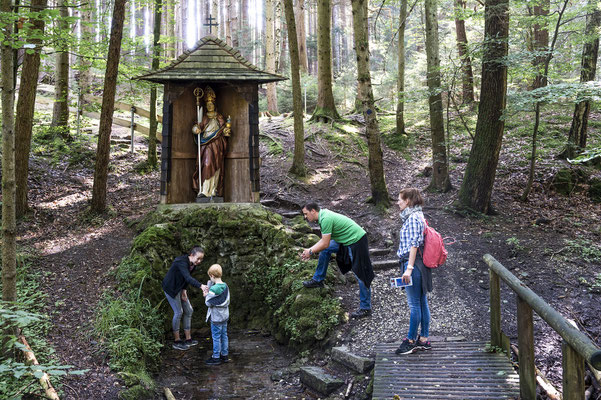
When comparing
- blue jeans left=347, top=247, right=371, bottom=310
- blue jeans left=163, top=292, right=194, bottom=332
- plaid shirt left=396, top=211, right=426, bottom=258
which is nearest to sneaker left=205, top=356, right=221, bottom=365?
blue jeans left=163, top=292, right=194, bottom=332

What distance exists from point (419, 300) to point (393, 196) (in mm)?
6642

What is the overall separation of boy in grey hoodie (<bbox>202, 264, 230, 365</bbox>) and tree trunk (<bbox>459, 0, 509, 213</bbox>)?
19.2 ft

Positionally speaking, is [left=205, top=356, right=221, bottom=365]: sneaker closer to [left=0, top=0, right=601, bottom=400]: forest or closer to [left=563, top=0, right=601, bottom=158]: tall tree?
[left=0, top=0, right=601, bottom=400]: forest

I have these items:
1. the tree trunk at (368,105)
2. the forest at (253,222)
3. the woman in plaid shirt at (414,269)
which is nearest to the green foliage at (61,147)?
the forest at (253,222)

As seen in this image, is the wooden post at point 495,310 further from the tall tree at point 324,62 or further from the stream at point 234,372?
the tall tree at point 324,62

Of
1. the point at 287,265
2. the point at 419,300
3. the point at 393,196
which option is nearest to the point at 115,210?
the point at 287,265

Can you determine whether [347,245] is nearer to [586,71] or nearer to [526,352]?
[526,352]

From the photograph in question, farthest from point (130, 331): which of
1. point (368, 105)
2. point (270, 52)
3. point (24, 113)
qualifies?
point (270, 52)

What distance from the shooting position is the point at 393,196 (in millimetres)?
11211

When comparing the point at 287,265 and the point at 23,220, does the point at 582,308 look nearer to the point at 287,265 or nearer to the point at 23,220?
the point at 287,265

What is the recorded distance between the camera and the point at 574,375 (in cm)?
285

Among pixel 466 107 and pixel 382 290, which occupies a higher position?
pixel 466 107

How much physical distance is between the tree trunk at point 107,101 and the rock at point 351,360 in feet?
20.9

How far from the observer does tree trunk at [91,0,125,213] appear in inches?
353
